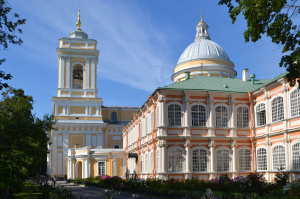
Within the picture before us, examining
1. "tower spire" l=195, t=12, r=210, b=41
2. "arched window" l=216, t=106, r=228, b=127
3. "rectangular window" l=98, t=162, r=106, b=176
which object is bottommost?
"rectangular window" l=98, t=162, r=106, b=176

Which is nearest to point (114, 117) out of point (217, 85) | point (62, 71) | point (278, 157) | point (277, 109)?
point (62, 71)

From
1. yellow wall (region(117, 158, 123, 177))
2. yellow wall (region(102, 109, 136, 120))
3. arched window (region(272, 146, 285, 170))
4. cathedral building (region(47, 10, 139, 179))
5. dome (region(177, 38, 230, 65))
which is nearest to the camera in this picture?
arched window (region(272, 146, 285, 170))

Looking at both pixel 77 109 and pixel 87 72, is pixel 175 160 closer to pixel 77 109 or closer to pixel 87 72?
pixel 77 109

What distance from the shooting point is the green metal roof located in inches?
1200

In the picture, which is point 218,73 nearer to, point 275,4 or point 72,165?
point 72,165

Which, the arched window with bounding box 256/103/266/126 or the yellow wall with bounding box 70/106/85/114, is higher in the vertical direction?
the yellow wall with bounding box 70/106/85/114

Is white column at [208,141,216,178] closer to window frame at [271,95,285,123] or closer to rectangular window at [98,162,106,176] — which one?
window frame at [271,95,285,123]

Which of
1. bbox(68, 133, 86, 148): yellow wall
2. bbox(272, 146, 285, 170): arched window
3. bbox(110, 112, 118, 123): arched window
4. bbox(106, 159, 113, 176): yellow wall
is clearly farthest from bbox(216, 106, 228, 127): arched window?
bbox(110, 112, 118, 123): arched window

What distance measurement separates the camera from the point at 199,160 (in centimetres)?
2947

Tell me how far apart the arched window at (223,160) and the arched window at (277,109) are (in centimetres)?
494

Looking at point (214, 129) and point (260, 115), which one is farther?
point (260, 115)

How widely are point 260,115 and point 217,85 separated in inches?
176

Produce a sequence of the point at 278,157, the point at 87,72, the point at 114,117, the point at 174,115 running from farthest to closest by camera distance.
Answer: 1. the point at 114,117
2. the point at 87,72
3. the point at 174,115
4. the point at 278,157

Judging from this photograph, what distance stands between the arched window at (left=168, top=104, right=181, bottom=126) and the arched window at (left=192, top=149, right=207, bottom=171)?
2708 millimetres
